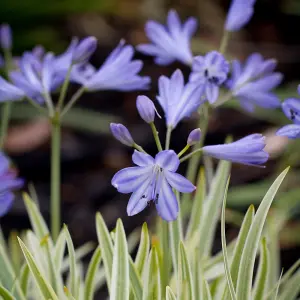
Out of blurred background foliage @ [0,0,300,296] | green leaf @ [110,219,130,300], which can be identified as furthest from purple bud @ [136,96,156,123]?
blurred background foliage @ [0,0,300,296]

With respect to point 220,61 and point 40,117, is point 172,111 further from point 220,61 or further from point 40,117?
point 40,117

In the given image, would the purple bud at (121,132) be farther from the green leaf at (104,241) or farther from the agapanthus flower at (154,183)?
the green leaf at (104,241)

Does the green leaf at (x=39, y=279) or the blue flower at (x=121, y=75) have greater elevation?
the blue flower at (x=121, y=75)

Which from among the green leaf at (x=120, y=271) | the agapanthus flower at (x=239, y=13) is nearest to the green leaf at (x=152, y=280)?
the green leaf at (x=120, y=271)

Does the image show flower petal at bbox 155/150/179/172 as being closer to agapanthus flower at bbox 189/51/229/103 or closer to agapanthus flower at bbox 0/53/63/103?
agapanthus flower at bbox 189/51/229/103

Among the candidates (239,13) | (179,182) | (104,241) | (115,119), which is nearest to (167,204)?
(179,182)

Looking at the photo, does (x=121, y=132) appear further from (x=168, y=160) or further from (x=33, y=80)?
(x=33, y=80)
